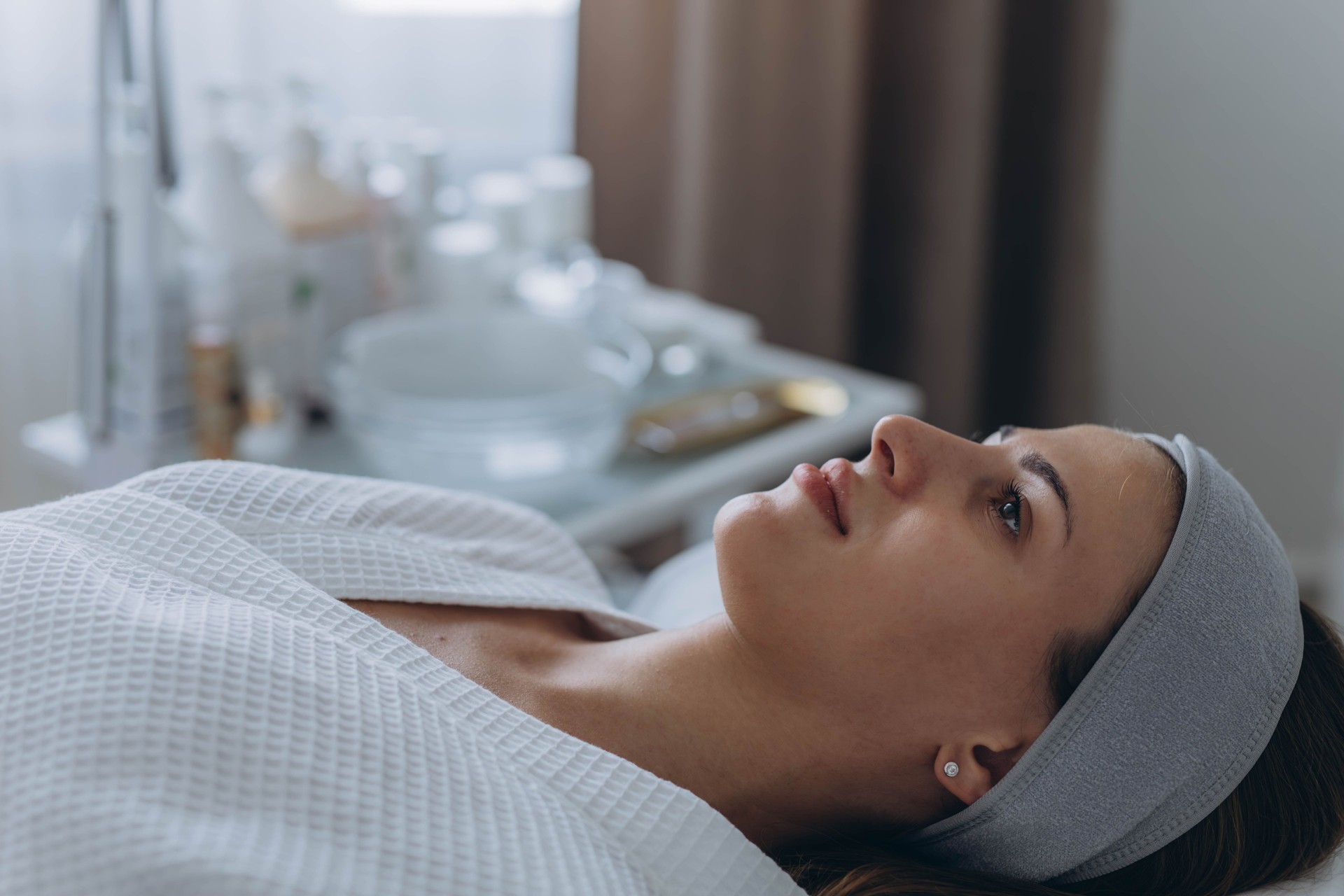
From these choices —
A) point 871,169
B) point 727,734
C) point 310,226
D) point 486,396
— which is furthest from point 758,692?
point 871,169

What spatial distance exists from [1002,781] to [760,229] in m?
1.49

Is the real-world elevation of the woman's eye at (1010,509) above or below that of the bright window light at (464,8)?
below

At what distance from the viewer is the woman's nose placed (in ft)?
2.86

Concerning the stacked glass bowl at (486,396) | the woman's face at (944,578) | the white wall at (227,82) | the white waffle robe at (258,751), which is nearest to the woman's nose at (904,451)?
the woman's face at (944,578)

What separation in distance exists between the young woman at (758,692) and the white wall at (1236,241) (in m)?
1.23

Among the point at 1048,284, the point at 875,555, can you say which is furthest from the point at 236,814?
the point at 1048,284

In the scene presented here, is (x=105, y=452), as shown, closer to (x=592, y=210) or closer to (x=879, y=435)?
(x=879, y=435)

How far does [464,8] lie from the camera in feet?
6.31

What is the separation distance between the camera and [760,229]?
2.15 m

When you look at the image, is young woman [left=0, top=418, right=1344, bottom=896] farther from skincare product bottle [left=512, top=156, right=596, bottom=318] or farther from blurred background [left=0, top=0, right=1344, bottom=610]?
blurred background [left=0, top=0, right=1344, bottom=610]

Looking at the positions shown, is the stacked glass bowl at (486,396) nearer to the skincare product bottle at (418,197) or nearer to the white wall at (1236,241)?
the skincare product bottle at (418,197)

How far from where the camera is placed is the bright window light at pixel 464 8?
184 cm

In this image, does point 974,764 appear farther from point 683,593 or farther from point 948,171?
point 948,171

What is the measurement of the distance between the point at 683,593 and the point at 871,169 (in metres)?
1.33
